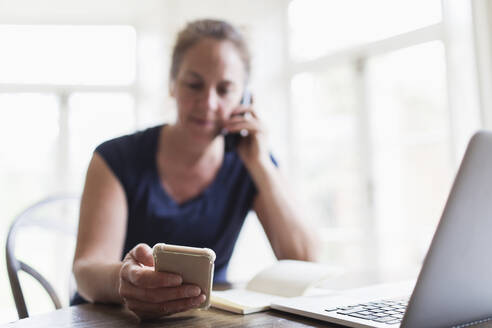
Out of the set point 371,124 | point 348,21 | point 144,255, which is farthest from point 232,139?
point 348,21

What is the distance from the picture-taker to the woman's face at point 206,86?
127cm

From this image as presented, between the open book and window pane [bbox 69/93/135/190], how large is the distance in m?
2.98

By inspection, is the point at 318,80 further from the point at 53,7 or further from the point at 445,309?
the point at 445,309

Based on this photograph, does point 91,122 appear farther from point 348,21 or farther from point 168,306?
point 168,306

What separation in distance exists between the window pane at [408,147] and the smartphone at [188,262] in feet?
7.18

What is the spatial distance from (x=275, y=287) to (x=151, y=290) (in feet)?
0.95

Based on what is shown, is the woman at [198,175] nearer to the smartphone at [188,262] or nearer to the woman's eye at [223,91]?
the woman's eye at [223,91]

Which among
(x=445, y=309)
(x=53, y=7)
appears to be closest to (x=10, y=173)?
(x=53, y=7)

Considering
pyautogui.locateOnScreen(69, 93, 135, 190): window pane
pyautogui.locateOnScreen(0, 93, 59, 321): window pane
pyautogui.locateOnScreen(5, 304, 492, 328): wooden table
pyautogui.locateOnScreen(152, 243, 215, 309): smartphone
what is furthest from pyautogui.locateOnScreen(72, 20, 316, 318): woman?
pyautogui.locateOnScreen(0, 93, 59, 321): window pane

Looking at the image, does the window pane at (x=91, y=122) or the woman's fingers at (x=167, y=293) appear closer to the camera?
the woman's fingers at (x=167, y=293)

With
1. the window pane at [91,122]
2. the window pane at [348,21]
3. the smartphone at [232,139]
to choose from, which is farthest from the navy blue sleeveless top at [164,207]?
the window pane at [91,122]

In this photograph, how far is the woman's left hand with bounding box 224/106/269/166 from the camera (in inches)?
54.7

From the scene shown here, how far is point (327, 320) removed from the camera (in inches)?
24.9

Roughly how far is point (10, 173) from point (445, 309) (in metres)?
3.75
